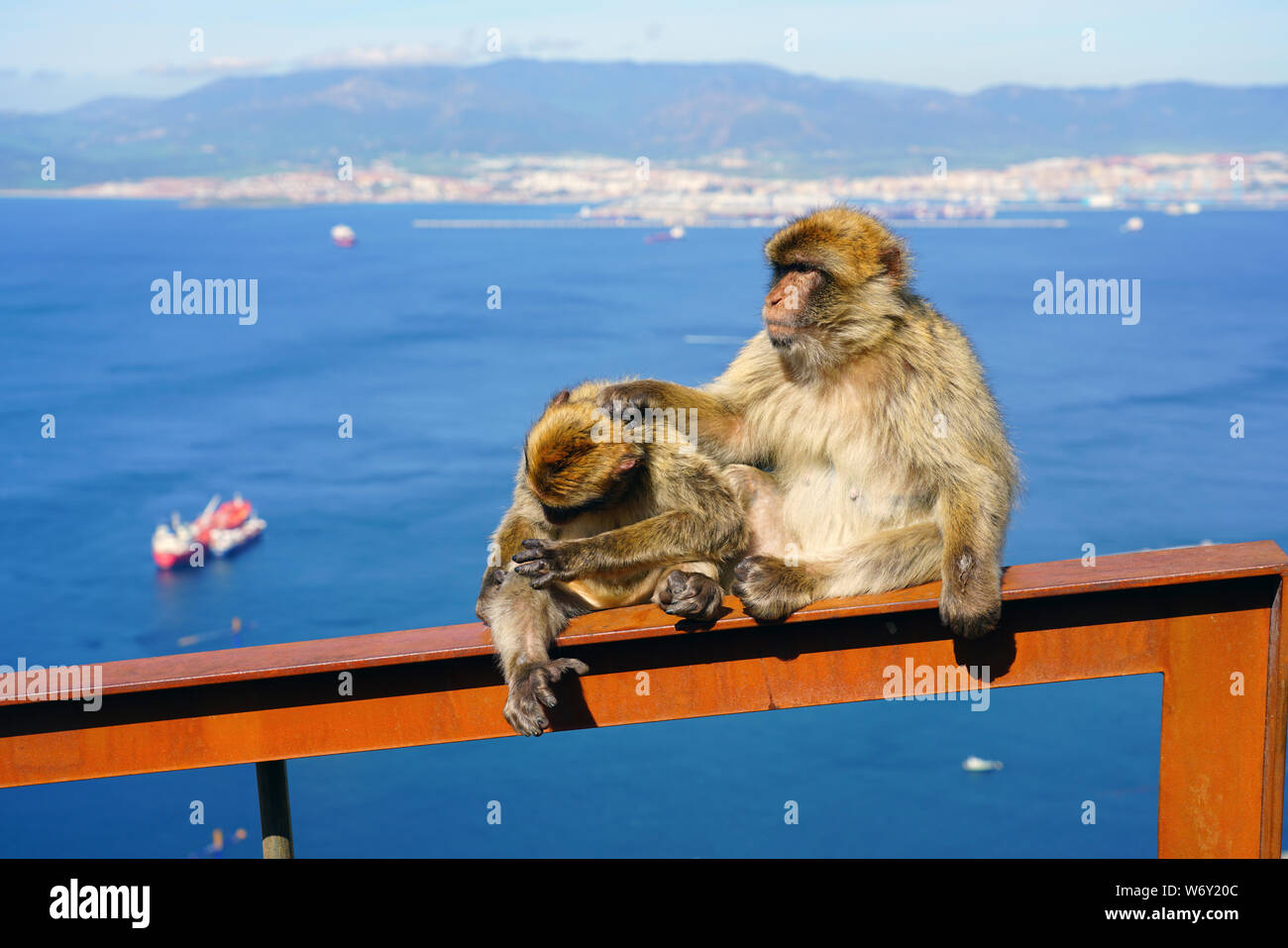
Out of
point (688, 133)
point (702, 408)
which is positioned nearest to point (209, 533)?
point (702, 408)

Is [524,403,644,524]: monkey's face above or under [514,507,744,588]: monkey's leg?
above

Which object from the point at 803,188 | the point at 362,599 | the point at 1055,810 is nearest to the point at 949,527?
the point at 1055,810

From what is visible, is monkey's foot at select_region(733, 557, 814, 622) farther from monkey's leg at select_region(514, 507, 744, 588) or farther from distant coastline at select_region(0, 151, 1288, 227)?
distant coastline at select_region(0, 151, 1288, 227)

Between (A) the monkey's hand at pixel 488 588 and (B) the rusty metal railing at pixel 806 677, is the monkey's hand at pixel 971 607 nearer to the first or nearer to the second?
(B) the rusty metal railing at pixel 806 677

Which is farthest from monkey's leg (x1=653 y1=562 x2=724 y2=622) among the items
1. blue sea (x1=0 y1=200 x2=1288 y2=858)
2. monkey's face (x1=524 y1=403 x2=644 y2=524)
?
blue sea (x1=0 y1=200 x2=1288 y2=858)

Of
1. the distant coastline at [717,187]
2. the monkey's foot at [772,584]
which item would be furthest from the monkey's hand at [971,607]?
the distant coastline at [717,187]

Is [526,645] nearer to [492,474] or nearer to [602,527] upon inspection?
[602,527]
